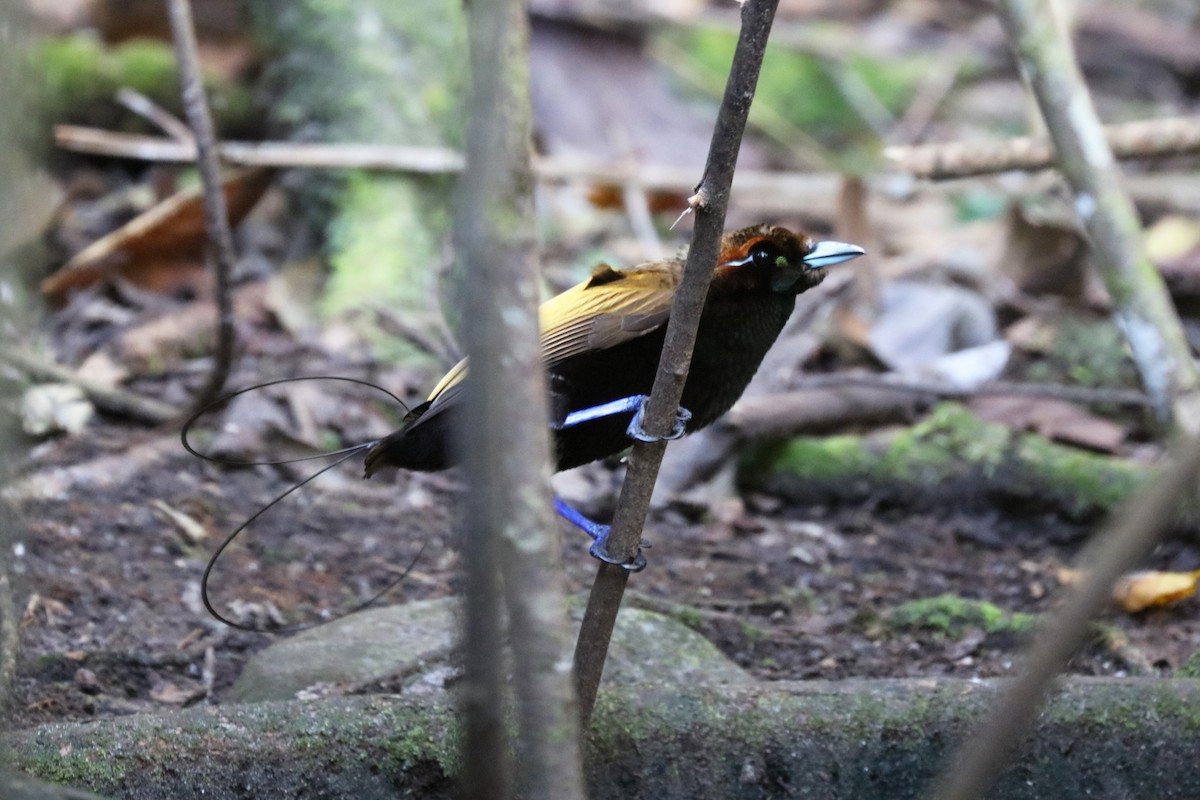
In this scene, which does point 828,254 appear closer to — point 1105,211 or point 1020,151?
point 1105,211

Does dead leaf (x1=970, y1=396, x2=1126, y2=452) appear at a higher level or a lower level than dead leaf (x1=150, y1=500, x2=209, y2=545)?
higher

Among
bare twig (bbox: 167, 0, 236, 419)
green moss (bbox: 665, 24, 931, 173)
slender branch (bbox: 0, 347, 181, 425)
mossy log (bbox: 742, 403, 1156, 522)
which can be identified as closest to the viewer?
bare twig (bbox: 167, 0, 236, 419)

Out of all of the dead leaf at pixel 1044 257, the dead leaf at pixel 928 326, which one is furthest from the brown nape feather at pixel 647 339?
the dead leaf at pixel 1044 257

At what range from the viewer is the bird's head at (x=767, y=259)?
2752 millimetres

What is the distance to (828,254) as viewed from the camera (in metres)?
2.79

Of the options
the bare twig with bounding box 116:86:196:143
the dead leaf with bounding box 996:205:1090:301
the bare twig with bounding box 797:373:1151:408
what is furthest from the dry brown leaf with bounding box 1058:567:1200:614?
the bare twig with bounding box 116:86:196:143

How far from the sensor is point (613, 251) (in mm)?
5855

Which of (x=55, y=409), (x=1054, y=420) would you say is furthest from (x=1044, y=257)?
(x=55, y=409)

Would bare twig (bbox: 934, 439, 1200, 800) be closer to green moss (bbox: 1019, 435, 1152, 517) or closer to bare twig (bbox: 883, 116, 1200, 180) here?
bare twig (bbox: 883, 116, 1200, 180)

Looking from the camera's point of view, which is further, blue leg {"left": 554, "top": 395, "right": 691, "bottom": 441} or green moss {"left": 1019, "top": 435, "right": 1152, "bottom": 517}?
green moss {"left": 1019, "top": 435, "right": 1152, "bottom": 517}

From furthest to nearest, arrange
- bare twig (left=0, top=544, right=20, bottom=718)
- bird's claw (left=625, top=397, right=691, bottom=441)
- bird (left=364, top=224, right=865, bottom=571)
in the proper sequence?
bird (left=364, top=224, right=865, bottom=571) < bare twig (left=0, top=544, right=20, bottom=718) < bird's claw (left=625, top=397, right=691, bottom=441)

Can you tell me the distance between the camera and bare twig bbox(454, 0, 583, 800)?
124 centimetres

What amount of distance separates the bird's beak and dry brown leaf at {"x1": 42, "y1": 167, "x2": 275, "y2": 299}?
2784 millimetres

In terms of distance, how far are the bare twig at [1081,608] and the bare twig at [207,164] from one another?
9.20ft
